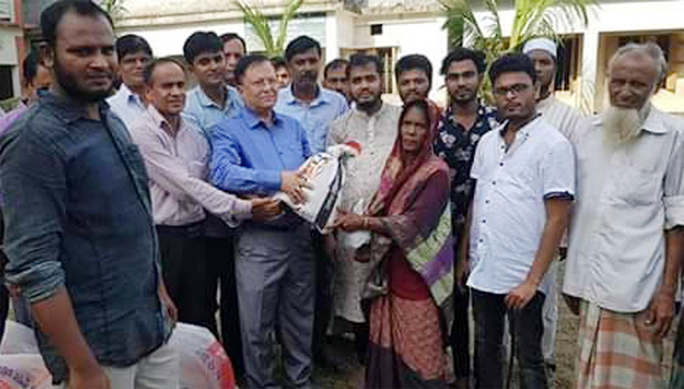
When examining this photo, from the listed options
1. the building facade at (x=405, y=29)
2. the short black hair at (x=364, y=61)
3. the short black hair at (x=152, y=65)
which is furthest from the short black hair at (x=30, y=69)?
the building facade at (x=405, y=29)

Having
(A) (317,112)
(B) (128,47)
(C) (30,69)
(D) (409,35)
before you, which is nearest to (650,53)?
(A) (317,112)

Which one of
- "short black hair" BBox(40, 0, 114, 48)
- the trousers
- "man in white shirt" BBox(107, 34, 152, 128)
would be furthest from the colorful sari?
"short black hair" BBox(40, 0, 114, 48)

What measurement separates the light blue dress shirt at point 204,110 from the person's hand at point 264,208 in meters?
0.67

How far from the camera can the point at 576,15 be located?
10984 millimetres

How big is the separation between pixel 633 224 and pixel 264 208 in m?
1.66

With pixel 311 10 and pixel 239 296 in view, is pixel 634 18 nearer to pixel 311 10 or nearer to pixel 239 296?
pixel 311 10

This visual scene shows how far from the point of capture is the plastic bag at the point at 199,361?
7.89 feet

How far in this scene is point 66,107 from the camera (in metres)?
1.73

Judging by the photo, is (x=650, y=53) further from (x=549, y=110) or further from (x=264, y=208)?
(x=264, y=208)

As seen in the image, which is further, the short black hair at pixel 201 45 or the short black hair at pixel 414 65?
the short black hair at pixel 414 65

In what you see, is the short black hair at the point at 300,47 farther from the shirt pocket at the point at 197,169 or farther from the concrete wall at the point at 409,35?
the concrete wall at the point at 409,35

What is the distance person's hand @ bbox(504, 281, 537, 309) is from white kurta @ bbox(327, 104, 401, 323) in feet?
2.91

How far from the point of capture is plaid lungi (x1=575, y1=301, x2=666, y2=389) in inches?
99.7

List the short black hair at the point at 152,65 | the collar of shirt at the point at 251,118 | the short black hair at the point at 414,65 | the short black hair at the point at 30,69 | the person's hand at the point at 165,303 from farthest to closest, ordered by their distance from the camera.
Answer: the short black hair at the point at 414,65 < the short black hair at the point at 30,69 < the collar of shirt at the point at 251,118 < the short black hair at the point at 152,65 < the person's hand at the point at 165,303
